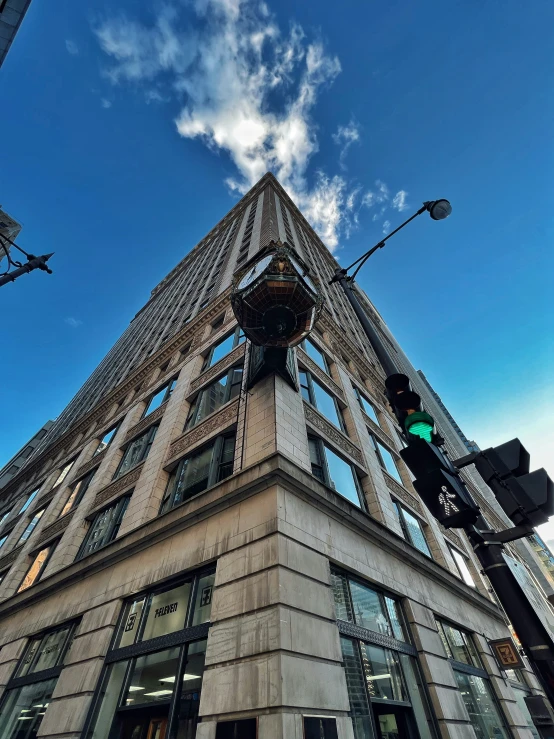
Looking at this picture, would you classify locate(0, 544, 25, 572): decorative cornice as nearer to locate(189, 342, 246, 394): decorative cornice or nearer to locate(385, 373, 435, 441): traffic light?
locate(189, 342, 246, 394): decorative cornice

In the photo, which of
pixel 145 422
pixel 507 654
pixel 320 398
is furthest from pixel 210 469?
pixel 507 654

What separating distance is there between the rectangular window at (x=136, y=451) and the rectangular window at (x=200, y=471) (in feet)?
11.7

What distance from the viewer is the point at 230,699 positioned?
5699 mm

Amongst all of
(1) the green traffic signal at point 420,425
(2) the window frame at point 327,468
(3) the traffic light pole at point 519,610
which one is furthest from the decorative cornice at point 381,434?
(3) the traffic light pole at point 519,610

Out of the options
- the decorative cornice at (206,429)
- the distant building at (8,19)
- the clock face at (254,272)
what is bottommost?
the decorative cornice at (206,429)

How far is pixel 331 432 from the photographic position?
43.2ft

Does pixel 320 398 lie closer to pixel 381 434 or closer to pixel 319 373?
pixel 319 373

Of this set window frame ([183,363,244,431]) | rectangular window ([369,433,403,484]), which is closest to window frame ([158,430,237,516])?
window frame ([183,363,244,431])

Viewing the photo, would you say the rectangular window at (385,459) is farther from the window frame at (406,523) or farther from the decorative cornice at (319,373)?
the decorative cornice at (319,373)

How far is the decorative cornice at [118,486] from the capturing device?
568 inches

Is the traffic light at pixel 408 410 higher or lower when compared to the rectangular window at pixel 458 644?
lower

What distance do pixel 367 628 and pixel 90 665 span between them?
21.7 feet

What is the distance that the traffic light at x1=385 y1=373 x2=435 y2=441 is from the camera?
4078mm

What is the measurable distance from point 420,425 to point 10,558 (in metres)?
23.7
